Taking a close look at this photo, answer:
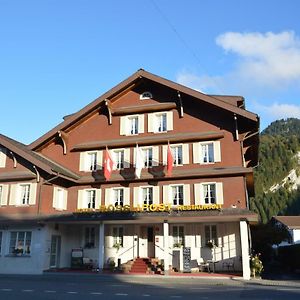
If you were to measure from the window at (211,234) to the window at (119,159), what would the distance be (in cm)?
714

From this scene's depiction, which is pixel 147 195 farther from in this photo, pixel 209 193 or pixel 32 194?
pixel 32 194

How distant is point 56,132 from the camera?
29.0 metres

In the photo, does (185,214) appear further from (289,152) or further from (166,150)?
(289,152)

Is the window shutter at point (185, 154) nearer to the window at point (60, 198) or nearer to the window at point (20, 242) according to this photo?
the window at point (60, 198)

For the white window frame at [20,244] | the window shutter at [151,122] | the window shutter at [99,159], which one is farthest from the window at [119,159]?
the white window frame at [20,244]

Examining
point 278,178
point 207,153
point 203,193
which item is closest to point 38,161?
point 203,193

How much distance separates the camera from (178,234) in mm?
25750

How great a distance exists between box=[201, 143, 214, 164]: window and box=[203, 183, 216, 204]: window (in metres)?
1.61

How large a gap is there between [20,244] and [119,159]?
843cm

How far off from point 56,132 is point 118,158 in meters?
4.90

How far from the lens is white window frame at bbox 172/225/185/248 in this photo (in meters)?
25.5

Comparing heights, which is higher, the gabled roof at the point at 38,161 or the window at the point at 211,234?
the gabled roof at the point at 38,161

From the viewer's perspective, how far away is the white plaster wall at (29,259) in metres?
24.7

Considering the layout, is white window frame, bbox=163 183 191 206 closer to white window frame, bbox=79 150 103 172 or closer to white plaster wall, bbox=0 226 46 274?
white window frame, bbox=79 150 103 172
